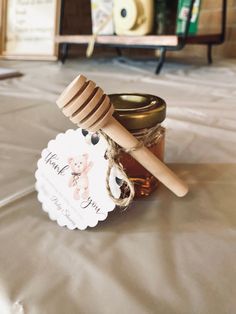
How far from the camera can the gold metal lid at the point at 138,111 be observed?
14.6 inches

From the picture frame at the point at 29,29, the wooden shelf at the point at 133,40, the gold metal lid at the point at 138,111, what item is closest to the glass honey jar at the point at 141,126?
the gold metal lid at the point at 138,111

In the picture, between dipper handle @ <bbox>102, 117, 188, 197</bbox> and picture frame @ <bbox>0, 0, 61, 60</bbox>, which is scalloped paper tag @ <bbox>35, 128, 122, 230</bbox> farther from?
picture frame @ <bbox>0, 0, 61, 60</bbox>

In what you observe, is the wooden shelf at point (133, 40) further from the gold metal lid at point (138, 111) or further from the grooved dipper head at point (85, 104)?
the grooved dipper head at point (85, 104)

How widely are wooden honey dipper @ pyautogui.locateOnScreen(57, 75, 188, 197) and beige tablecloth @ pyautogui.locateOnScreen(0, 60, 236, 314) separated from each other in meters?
0.06

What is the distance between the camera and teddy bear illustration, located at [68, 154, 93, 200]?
363mm

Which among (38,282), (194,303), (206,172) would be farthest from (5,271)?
(206,172)

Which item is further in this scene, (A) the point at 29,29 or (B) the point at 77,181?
(A) the point at 29,29

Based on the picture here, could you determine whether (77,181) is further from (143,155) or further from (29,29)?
(29,29)

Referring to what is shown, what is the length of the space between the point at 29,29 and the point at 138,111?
1.40 m

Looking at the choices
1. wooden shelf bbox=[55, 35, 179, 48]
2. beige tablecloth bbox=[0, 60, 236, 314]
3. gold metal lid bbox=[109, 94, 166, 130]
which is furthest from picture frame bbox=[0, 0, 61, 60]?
gold metal lid bbox=[109, 94, 166, 130]

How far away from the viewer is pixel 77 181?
0.37m

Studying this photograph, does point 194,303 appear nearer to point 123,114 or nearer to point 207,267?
point 207,267

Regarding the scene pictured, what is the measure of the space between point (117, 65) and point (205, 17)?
610 mm

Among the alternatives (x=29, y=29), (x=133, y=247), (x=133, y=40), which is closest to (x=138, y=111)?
(x=133, y=247)
